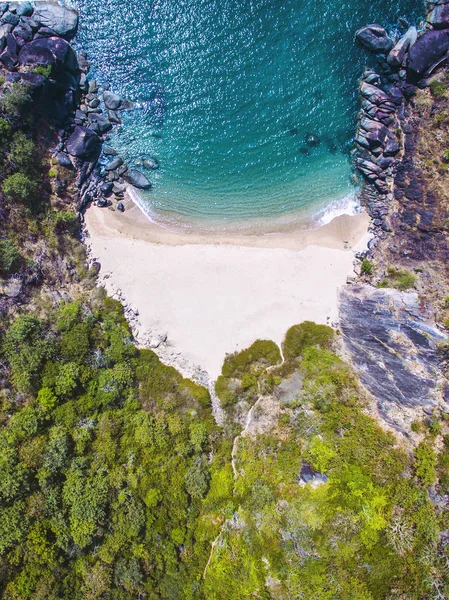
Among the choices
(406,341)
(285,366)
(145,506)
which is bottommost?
(145,506)

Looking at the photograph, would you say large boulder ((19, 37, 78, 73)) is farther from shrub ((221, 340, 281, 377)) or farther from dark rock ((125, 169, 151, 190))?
shrub ((221, 340, 281, 377))

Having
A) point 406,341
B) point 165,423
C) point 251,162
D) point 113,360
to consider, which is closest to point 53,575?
point 165,423

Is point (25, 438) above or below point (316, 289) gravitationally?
below

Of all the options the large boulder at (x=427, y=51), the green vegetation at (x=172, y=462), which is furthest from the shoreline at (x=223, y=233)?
the large boulder at (x=427, y=51)

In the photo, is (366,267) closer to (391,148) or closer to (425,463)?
(391,148)

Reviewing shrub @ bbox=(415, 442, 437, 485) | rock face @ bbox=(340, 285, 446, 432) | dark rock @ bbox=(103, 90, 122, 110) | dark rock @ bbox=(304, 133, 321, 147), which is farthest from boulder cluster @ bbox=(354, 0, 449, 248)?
dark rock @ bbox=(103, 90, 122, 110)

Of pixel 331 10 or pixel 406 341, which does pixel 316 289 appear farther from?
pixel 331 10
